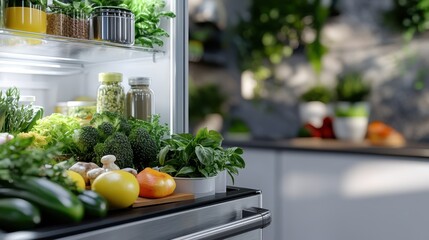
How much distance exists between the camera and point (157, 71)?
4.74 ft

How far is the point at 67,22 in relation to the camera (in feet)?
3.96

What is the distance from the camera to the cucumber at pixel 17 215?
28.8 inches

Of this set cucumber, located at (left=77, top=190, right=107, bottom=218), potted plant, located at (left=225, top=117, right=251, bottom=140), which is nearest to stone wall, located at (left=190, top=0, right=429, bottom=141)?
potted plant, located at (left=225, top=117, right=251, bottom=140)

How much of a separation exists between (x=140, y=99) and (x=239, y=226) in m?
0.53

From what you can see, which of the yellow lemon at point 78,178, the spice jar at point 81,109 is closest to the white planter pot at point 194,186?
the yellow lemon at point 78,178

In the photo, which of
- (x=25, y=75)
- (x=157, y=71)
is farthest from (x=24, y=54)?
(x=157, y=71)

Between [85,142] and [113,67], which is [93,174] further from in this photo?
[113,67]

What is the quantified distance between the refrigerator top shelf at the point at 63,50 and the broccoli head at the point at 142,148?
261mm

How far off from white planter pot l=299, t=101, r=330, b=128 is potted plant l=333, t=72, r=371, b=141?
0.08 m

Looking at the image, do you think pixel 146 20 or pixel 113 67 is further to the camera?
pixel 113 67

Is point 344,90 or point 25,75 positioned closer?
point 25,75

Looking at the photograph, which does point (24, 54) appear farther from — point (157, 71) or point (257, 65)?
point (257, 65)

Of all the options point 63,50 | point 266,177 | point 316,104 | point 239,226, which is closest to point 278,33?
point 316,104

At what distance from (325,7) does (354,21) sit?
19cm
